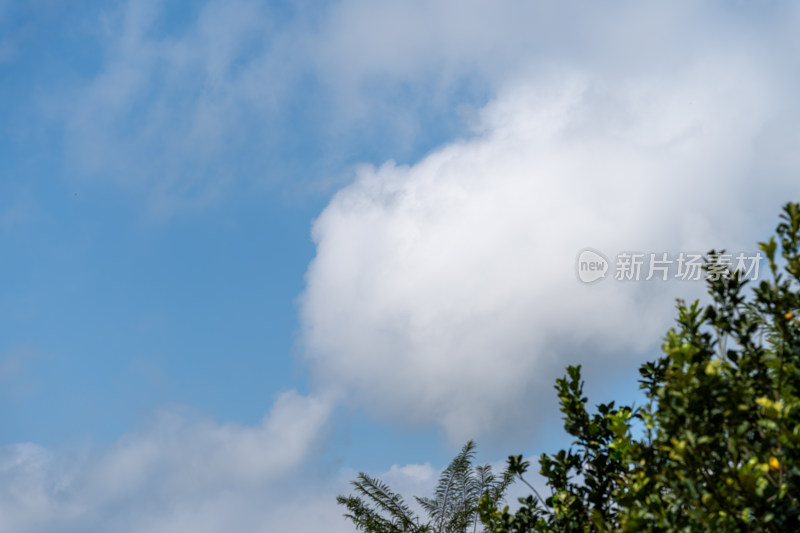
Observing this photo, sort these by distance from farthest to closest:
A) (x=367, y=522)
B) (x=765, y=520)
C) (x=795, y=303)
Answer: (x=367, y=522) → (x=795, y=303) → (x=765, y=520)

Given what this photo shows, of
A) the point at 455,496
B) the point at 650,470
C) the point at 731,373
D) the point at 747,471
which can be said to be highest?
the point at 455,496

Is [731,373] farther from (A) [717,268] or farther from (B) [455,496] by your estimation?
(B) [455,496]

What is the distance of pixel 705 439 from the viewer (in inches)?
179

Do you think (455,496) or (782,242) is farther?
(455,496)

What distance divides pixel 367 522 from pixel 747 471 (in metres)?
17.7

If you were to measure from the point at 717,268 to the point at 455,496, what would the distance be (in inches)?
650

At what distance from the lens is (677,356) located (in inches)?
191

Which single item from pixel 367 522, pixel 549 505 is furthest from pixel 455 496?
pixel 549 505

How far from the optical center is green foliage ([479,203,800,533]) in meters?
4.61

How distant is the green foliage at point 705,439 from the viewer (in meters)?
4.61

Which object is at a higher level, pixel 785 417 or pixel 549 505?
pixel 549 505

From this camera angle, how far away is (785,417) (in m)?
4.68

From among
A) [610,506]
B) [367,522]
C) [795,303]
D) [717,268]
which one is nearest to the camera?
[795,303]

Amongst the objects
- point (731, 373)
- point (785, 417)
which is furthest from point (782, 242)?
point (785, 417)
